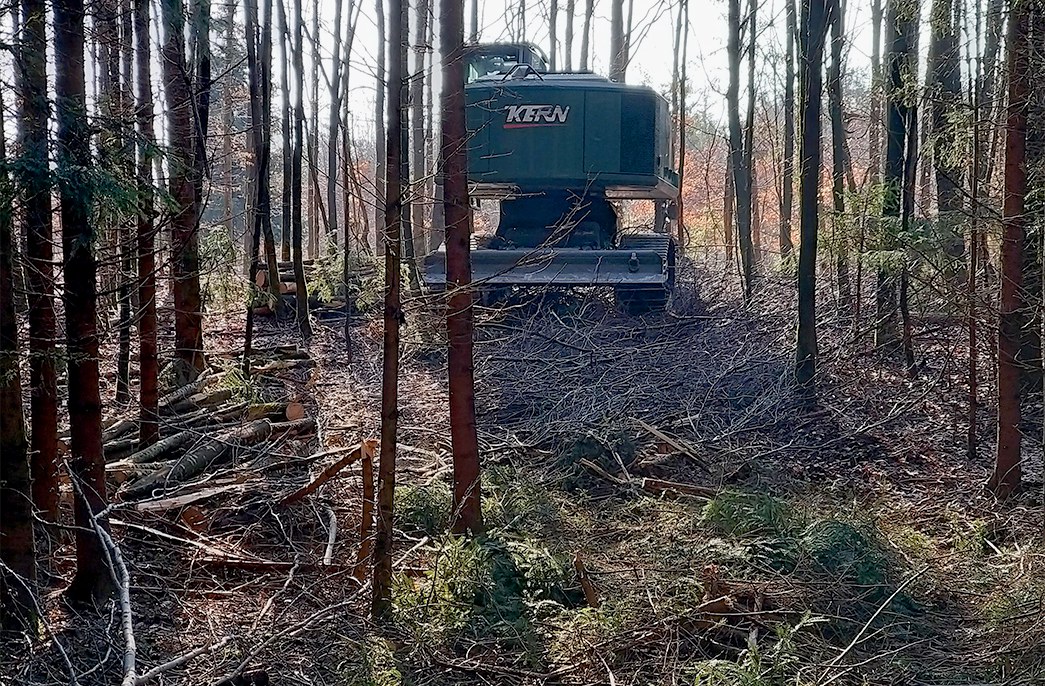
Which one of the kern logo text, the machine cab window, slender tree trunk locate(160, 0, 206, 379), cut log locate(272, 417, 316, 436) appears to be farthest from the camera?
the machine cab window

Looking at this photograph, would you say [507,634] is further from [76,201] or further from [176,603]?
[76,201]

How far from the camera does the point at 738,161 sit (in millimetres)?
17750

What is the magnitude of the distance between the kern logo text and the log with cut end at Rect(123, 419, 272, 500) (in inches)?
254

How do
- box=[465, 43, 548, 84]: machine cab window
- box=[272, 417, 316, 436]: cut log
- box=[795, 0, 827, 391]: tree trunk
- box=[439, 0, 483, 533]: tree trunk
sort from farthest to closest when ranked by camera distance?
box=[465, 43, 548, 84]: machine cab window
box=[795, 0, 827, 391]: tree trunk
box=[272, 417, 316, 436]: cut log
box=[439, 0, 483, 533]: tree trunk

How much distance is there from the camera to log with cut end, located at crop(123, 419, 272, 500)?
7691 mm

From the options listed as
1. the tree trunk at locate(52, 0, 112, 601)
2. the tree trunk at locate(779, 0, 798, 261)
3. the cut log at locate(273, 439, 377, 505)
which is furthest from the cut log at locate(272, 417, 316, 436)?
the tree trunk at locate(779, 0, 798, 261)

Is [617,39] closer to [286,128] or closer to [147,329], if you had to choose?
[286,128]

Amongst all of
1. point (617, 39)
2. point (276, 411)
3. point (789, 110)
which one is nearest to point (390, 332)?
point (276, 411)

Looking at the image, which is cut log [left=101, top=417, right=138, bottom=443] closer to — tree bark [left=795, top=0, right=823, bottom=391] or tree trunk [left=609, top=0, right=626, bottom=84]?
tree bark [left=795, top=0, right=823, bottom=391]

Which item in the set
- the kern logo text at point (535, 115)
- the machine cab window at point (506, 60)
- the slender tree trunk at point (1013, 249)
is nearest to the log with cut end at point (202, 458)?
the slender tree trunk at point (1013, 249)

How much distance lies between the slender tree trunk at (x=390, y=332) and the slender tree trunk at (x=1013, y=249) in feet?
14.6

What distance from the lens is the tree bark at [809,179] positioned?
1092 centimetres

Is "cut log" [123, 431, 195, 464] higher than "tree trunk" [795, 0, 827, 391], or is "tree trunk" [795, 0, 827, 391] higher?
"tree trunk" [795, 0, 827, 391]

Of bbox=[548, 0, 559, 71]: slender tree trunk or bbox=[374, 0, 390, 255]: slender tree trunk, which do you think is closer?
bbox=[374, 0, 390, 255]: slender tree trunk
